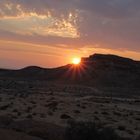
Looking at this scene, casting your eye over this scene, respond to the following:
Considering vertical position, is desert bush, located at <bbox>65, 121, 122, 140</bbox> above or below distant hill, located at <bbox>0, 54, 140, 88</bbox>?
below

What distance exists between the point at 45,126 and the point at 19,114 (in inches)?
578

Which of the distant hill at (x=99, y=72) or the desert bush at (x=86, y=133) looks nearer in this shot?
the desert bush at (x=86, y=133)

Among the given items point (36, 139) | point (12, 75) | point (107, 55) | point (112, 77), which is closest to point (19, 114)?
point (36, 139)

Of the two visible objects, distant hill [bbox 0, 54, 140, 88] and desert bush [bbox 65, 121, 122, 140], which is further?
distant hill [bbox 0, 54, 140, 88]

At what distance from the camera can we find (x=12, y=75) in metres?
196

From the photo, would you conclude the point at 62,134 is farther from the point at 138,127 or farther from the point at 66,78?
the point at 66,78

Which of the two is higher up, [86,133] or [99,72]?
[99,72]

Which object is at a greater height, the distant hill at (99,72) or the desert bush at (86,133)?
the distant hill at (99,72)

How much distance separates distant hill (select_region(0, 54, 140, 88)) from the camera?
157 meters

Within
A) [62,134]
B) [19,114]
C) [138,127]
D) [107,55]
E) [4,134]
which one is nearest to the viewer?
[4,134]

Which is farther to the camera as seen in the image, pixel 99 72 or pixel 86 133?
pixel 99 72

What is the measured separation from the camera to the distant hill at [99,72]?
515 ft

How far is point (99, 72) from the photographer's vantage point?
16275cm

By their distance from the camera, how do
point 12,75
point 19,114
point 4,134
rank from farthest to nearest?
point 12,75 < point 19,114 < point 4,134
